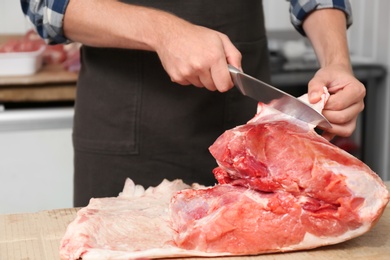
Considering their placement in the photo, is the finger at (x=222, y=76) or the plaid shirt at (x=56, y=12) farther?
the plaid shirt at (x=56, y=12)

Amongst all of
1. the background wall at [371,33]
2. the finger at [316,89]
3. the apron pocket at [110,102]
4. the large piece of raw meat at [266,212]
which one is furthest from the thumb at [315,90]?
the background wall at [371,33]

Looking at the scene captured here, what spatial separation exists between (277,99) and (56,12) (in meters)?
0.57

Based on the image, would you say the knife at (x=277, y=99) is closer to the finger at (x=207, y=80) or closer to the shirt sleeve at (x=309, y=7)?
the finger at (x=207, y=80)

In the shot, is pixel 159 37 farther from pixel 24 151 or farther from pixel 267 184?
pixel 24 151

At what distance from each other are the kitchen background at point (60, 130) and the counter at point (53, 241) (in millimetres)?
1126

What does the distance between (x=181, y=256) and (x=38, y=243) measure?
0.28 m

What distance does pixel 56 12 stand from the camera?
5.54ft

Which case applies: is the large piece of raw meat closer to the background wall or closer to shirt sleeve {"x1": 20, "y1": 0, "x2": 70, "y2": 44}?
shirt sleeve {"x1": 20, "y1": 0, "x2": 70, "y2": 44}

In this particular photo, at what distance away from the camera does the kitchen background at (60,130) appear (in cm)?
264

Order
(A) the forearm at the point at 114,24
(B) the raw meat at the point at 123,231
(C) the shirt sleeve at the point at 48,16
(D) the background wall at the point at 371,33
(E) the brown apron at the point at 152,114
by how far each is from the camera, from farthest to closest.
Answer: (D) the background wall at the point at 371,33 < (E) the brown apron at the point at 152,114 < (C) the shirt sleeve at the point at 48,16 < (A) the forearm at the point at 114,24 < (B) the raw meat at the point at 123,231

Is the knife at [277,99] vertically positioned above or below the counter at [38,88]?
above

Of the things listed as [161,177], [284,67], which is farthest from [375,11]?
[161,177]

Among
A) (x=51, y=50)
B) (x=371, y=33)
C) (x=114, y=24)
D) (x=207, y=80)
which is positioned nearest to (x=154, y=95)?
(x=114, y=24)

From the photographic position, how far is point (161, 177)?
185 cm
